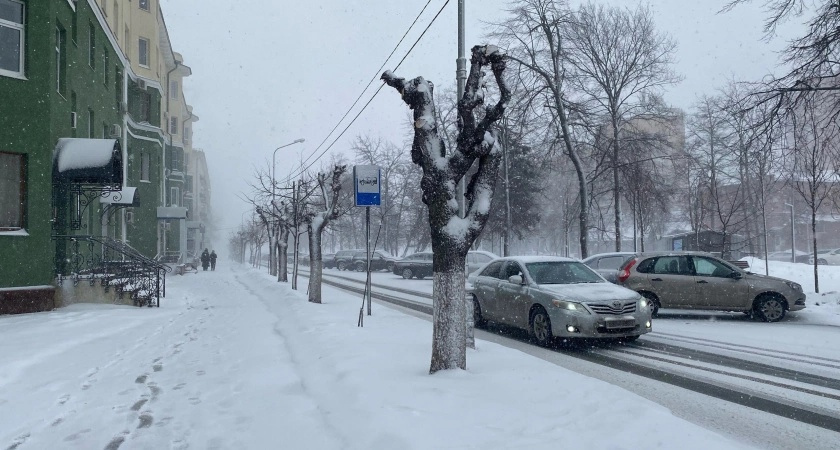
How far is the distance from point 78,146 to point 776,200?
211 feet

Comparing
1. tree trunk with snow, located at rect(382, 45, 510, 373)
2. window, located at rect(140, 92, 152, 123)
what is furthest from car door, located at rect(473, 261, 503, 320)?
window, located at rect(140, 92, 152, 123)

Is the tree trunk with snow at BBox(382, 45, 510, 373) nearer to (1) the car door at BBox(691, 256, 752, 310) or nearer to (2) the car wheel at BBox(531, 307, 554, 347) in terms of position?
(2) the car wheel at BBox(531, 307, 554, 347)

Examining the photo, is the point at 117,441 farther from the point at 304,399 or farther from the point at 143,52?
the point at 143,52

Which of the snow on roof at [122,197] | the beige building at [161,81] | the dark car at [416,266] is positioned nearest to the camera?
the snow on roof at [122,197]

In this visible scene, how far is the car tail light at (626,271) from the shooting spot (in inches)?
578

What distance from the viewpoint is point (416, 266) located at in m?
38.0

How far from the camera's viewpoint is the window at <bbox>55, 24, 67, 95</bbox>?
16.2m

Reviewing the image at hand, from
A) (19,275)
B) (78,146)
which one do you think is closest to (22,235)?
(19,275)

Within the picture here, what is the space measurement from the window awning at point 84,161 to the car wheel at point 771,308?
15.5m

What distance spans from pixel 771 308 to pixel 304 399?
11.3 metres

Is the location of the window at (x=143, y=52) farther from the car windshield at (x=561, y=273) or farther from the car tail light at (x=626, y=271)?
the car windshield at (x=561, y=273)

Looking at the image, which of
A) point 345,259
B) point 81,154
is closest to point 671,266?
point 81,154

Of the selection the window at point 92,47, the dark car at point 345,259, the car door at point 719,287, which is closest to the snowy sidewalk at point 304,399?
the car door at point 719,287

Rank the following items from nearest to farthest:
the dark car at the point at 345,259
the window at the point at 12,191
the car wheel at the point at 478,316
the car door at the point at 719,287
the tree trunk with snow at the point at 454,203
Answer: the tree trunk with snow at the point at 454,203 → the car wheel at the point at 478,316 → the car door at the point at 719,287 → the window at the point at 12,191 → the dark car at the point at 345,259
